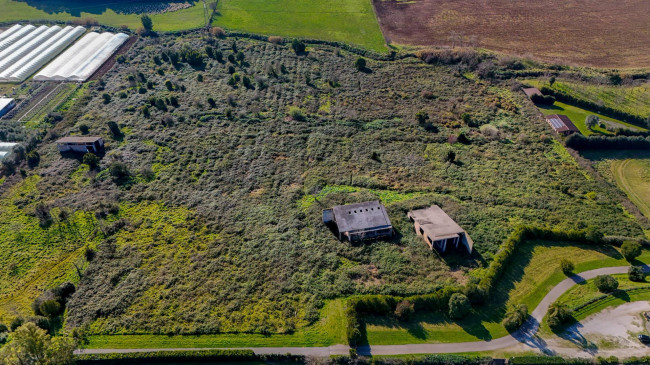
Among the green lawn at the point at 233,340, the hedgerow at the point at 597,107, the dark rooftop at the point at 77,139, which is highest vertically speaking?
the hedgerow at the point at 597,107

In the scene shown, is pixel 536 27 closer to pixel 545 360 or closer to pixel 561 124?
pixel 561 124

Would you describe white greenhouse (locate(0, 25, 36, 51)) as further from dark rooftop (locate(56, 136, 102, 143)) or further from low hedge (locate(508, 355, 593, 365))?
low hedge (locate(508, 355, 593, 365))

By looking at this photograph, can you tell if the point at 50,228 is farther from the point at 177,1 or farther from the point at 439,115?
the point at 177,1

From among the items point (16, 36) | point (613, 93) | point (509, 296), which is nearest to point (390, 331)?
point (509, 296)

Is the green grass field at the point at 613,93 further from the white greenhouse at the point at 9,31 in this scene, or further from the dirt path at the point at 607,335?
the white greenhouse at the point at 9,31

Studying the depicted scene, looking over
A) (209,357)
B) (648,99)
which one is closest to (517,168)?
(648,99)

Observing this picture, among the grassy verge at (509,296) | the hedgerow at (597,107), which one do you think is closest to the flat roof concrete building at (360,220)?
the grassy verge at (509,296)

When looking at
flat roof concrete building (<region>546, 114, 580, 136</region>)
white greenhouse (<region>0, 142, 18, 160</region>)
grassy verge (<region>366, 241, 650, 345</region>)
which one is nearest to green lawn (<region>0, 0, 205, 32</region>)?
white greenhouse (<region>0, 142, 18, 160</region>)

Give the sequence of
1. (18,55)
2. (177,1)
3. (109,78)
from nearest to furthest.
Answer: (109,78) → (18,55) → (177,1)
